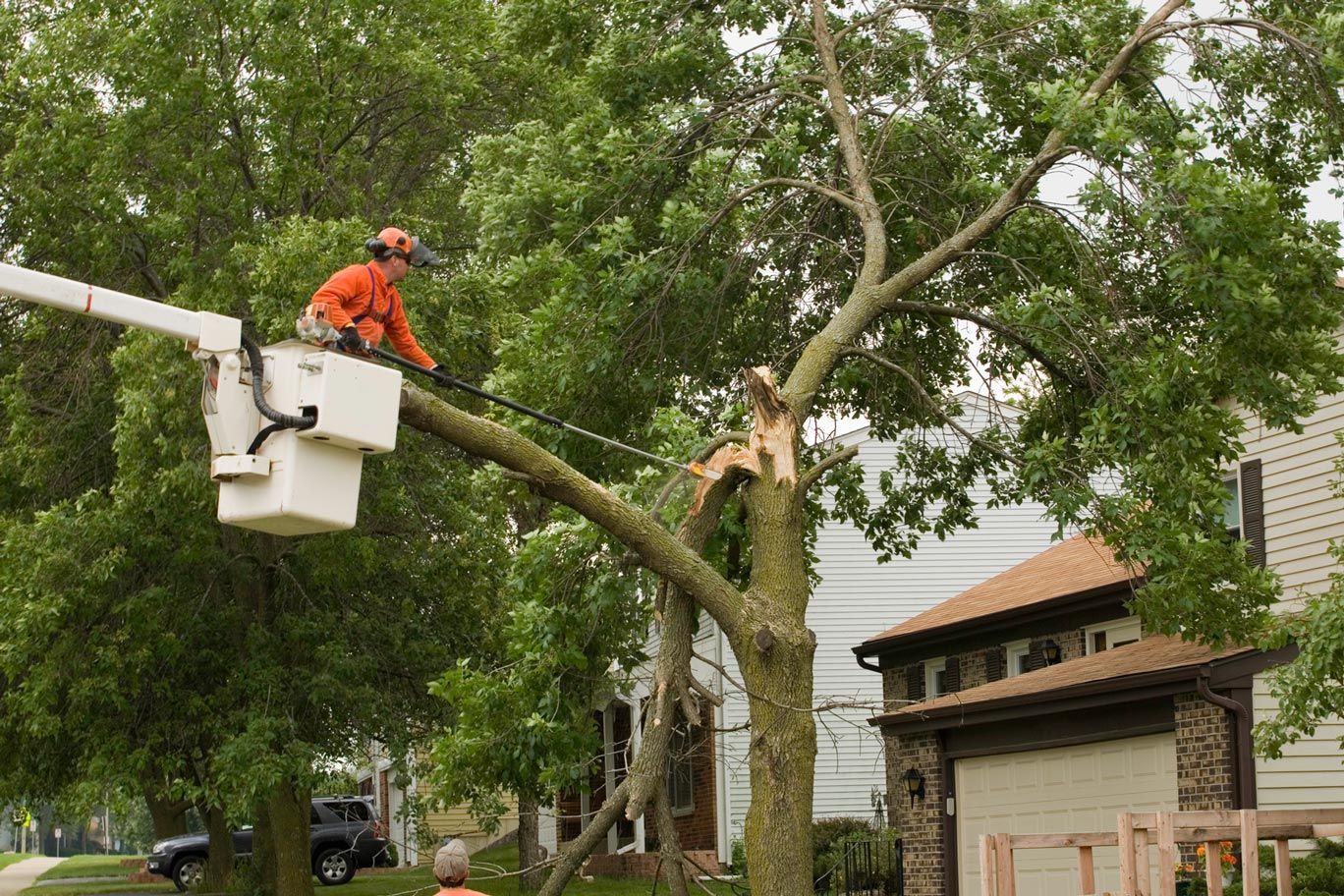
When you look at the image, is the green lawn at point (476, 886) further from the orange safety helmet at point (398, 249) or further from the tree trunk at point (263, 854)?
the orange safety helmet at point (398, 249)

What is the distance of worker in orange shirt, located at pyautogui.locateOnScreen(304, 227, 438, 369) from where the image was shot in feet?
23.5

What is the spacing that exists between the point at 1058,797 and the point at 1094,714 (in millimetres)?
1194

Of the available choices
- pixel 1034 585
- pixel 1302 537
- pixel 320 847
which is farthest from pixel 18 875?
pixel 1302 537

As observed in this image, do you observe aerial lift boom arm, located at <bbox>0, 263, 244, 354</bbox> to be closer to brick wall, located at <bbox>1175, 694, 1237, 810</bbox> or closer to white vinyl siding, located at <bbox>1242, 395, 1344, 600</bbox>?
brick wall, located at <bbox>1175, 694, 1237, 810</bbox>

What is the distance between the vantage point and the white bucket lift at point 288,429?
6.39 metres

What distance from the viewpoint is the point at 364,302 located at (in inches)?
295

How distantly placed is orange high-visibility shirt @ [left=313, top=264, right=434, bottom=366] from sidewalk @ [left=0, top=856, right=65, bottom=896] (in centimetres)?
3225

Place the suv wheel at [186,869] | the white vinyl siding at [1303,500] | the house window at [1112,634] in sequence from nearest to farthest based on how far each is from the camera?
the white vinyl siding at [1303,500] → the house window at [1112,634] → the suv wheel at [186,869]

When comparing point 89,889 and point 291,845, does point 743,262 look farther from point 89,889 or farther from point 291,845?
point 89,889

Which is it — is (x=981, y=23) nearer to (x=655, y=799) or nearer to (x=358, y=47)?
(x=655, y=799)

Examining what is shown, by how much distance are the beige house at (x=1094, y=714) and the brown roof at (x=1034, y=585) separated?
0.18 ft

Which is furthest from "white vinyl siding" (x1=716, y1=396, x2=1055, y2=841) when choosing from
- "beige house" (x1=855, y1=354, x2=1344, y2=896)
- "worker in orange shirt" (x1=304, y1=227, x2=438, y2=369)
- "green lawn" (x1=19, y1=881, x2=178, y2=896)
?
"worker in orange shirt" (x1=304, y1=227, x2=438, y2=369)

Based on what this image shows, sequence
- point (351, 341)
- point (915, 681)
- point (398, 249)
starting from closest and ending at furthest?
point (351, 341)
point (398, 249)
point (915, 681)

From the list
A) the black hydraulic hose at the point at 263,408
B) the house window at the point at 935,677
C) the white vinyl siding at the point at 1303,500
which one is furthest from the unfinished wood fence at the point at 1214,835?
the house window at the point at 935,677
